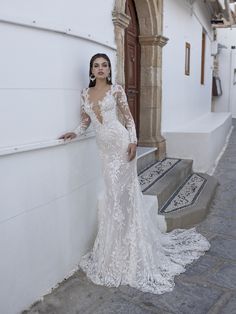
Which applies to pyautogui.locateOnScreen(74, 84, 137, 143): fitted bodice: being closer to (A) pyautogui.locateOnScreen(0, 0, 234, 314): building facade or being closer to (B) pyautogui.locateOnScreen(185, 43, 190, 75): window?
(A) pyautogui.locateOnScreen(0, 0, 234, 314): building facade

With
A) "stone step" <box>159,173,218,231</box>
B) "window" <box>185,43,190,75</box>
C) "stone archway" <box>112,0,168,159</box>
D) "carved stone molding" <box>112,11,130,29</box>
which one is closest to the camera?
"carved stone molding" <box>112,11,130,29</box>

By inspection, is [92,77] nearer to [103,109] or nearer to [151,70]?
[103,109]

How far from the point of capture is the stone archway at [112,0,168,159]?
5178mm

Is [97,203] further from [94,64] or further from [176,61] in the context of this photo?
[176,61]

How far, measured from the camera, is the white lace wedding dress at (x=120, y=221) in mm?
2732

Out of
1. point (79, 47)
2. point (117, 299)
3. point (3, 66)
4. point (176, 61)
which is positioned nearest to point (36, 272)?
point (117, 299)

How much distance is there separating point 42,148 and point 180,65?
4.82 metres

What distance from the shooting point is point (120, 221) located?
9.39 ft

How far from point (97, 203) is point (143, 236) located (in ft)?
1.82

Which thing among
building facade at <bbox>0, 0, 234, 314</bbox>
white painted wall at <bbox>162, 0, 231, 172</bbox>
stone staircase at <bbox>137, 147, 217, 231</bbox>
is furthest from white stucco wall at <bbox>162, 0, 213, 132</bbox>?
building facade at <bbox>0, 0, 234, 314</bbox>

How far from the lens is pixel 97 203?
3.23m

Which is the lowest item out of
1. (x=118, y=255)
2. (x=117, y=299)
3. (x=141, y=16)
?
(x=117, y=299)

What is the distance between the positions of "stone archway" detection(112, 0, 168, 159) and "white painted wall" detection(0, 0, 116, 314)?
2.27m

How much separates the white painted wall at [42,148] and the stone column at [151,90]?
2.29m
